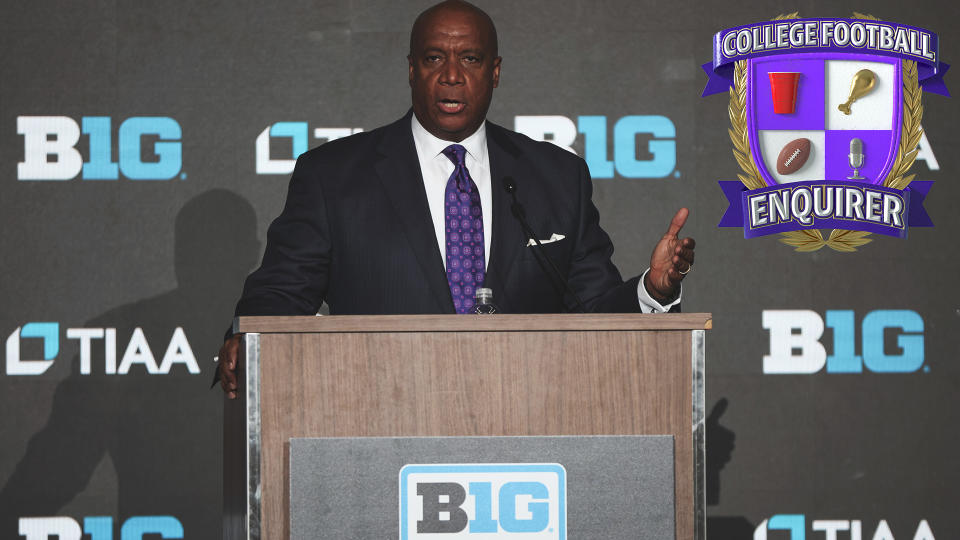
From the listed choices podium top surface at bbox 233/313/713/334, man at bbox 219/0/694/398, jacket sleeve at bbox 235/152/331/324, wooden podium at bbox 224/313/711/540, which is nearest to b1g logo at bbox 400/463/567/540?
wooden podium at bbox 224/313/711/540

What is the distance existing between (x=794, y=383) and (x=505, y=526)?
2338 millimetres

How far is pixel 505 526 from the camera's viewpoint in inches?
57.2

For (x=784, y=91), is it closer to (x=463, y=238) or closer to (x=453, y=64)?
(x=453, y=64)

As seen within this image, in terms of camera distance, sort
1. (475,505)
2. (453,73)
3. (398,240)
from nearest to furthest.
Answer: (475,505) → (398,240) → (453,73)

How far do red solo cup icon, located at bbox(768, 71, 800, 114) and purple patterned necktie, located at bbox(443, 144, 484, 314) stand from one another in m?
1.82

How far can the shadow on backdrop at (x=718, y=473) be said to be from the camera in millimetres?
3502

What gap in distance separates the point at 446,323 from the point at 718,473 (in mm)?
2313

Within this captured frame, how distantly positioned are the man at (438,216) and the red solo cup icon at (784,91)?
59.3 inches

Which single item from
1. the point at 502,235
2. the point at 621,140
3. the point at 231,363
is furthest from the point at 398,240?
the point at 621,140

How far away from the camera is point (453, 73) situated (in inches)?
87.1

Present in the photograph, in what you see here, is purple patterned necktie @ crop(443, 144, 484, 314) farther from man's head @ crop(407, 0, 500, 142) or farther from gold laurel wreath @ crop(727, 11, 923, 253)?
gold laurel wreath @ crop(727, 11, 923, 253)

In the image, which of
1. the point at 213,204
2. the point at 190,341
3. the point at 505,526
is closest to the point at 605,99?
the point at 213,204

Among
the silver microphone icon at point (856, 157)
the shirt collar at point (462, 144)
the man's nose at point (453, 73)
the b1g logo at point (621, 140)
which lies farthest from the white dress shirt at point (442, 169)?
the silver microphone icon at point (856, 157)

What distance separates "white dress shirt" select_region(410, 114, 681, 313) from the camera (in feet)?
7.11
